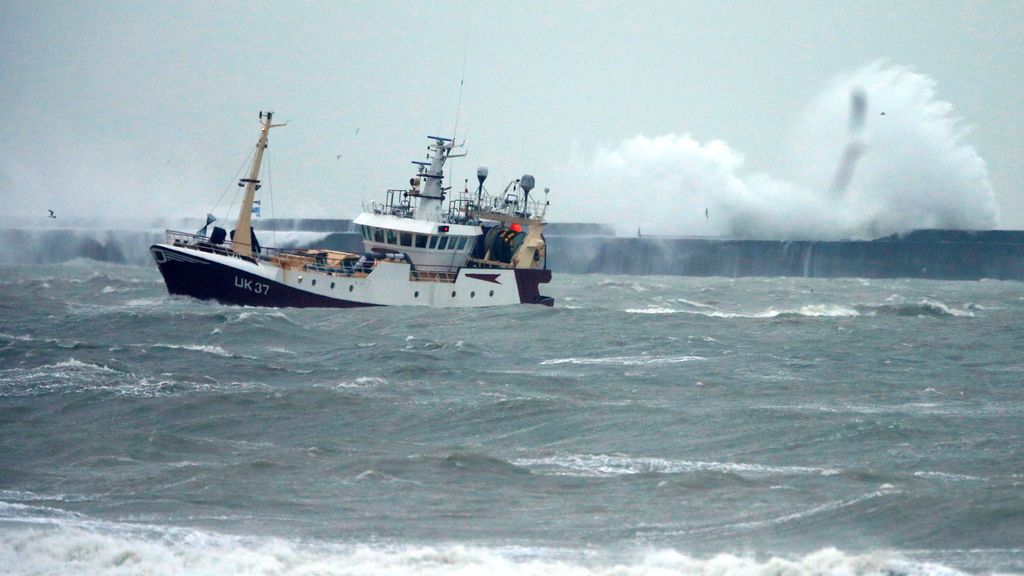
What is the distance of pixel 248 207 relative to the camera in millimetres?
41562

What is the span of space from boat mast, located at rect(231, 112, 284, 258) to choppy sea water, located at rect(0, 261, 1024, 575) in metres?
8.41

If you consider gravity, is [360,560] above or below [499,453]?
below

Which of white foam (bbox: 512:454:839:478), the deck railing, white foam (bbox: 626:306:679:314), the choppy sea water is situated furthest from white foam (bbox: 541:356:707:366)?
the deck railing

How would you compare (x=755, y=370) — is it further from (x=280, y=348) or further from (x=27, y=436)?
(x=27, y=436)

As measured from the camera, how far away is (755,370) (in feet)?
84.3

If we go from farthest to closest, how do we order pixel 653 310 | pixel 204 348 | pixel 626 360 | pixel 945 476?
pixel 653 310
pixel 204 348
pixel 626 360
pixel 945 476

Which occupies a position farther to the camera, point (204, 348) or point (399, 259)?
point (399, 259)

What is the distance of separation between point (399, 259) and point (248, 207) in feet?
18.6

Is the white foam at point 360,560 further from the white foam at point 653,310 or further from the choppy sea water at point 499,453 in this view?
the white foam at point 653,310

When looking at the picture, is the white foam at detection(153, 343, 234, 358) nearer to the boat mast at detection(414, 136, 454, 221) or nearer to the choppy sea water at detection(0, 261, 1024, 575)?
the choppy sea water at detection(0, 261, 1024, 575)

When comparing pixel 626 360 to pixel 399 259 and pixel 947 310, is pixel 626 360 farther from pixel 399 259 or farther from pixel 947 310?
pixel 947 310

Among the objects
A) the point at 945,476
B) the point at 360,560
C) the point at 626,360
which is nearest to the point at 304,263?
the point at 626,360

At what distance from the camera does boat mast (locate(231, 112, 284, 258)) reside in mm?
40625

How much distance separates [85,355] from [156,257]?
14492 mm
